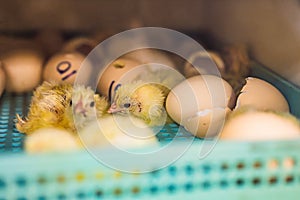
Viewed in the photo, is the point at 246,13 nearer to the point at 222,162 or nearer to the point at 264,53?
the point at 264,53

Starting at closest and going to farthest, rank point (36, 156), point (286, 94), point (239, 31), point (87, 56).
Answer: point (36, 156)
point (286, 94)
point (87, 56)
point (239, 31)

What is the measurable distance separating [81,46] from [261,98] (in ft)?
1.25

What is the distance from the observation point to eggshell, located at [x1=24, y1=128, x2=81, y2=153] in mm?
475

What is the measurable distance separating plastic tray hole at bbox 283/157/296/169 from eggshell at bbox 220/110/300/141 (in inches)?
0.8

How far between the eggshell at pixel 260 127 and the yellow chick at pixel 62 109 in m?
0.16

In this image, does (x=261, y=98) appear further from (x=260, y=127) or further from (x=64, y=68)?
(x=64, y=68)

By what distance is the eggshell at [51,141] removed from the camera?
1.56ft

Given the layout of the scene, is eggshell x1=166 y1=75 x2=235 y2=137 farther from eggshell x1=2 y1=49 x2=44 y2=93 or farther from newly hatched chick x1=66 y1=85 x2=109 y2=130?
eggshell x1=2 y1=49 x2=44 y2=93

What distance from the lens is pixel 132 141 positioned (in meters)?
0.49

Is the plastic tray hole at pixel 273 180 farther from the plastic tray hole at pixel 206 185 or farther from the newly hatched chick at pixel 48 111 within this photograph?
the newly hatched chick at pixel 48 111

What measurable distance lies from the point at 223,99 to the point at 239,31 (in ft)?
1.12

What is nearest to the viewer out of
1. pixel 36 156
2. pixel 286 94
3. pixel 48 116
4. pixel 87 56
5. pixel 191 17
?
pixel 36 156

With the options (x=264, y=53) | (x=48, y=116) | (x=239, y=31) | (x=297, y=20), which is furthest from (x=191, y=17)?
(x=48, y=116)

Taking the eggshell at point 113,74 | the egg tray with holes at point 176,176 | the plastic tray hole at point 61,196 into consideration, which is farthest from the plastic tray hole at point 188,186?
the eggshell at point 113,74
